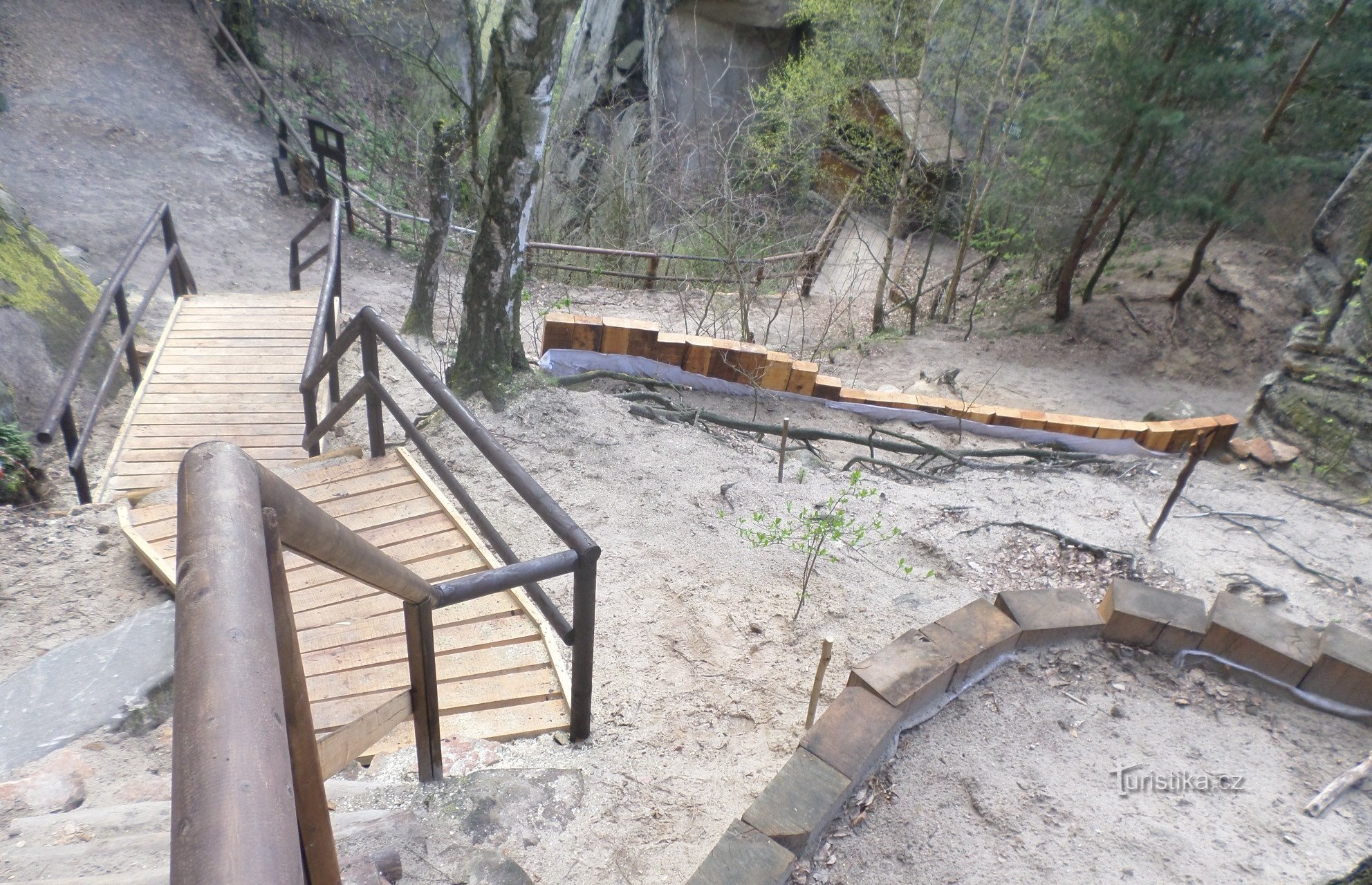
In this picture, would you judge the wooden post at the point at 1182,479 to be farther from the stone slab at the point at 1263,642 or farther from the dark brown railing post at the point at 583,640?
the dark brown railing post at the point at 583,640

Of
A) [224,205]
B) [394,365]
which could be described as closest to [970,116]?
[394,365]

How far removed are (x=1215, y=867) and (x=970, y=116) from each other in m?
10.9

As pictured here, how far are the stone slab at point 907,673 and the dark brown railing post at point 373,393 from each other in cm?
220

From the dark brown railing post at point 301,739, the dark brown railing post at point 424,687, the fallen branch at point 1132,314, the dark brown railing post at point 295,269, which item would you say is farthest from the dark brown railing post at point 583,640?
the fallen branch at point 1132,314

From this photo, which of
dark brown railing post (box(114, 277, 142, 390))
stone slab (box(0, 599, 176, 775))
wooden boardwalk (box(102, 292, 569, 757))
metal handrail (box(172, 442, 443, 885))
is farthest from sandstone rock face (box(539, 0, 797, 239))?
metal handrail (box(172, 442, 443, 885))

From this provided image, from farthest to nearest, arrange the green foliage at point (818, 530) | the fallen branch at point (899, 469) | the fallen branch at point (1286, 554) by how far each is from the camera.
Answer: the fallen branch at point (899, 469)
the fallen branch at point (1286, 554)
the green foliage at point (818, 530)

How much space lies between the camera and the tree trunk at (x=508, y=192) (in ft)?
13.8

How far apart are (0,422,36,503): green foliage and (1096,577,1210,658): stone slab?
513cm

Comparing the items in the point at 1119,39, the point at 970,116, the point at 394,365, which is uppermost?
A: the point at 1119,39

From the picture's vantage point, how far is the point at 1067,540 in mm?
3713

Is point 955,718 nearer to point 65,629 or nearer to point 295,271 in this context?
point 65,629

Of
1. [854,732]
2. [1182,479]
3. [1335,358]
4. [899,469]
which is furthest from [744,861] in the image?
[1335,358]

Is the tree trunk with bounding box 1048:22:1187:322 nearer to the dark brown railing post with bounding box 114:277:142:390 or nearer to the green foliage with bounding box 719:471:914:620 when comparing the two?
the green foliage with bounding box 719:471:914:620

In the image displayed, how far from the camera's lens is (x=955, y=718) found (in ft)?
7.82
